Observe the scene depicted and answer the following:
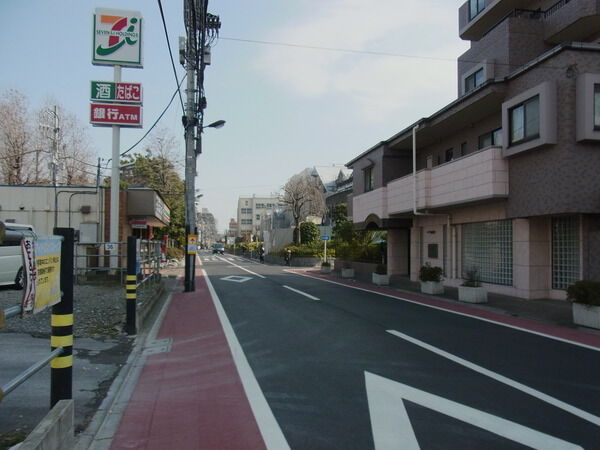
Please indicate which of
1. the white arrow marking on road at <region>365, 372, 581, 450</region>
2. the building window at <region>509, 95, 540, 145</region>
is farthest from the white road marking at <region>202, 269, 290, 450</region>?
the building window at <region>509, 95, 540, 145</region>

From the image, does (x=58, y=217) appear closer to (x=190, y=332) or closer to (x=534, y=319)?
(x=190, y=332)

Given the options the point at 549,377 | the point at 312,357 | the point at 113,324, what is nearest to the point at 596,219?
the point at 549,377

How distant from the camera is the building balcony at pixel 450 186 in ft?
48.3

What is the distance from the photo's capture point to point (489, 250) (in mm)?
17156

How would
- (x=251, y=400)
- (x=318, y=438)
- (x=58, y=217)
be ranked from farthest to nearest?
1. (x=58, y=217)
2. (x=251, y=400)
3. (x=318, y=438)

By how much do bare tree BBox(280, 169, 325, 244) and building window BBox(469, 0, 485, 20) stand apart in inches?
1020

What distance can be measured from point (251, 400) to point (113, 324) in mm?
5588

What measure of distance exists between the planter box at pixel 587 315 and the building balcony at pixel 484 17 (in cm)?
1546

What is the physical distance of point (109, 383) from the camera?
19.8 feet

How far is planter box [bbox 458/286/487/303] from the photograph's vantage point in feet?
46.1

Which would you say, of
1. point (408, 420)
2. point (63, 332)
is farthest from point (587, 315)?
point (63, 332)

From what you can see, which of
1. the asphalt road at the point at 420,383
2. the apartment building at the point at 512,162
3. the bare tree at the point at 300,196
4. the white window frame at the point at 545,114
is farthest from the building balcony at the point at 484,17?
the bare tree at the point at 300,196

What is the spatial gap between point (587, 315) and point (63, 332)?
33.8ft

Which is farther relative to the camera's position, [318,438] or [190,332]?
[190,332]
